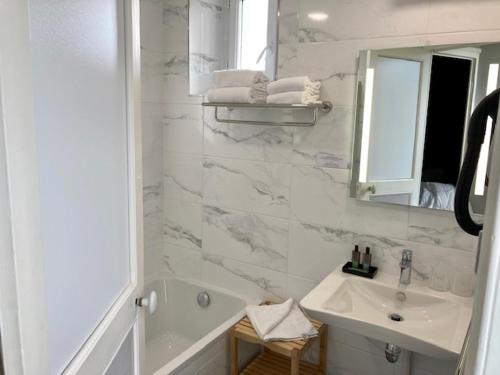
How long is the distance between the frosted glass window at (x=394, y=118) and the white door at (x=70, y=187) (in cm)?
116

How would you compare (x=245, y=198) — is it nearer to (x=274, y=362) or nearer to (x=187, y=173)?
(x=187, y=173)

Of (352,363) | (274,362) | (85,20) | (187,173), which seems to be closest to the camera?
(85,20)

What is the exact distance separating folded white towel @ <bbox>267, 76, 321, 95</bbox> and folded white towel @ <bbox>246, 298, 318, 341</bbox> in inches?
43.9

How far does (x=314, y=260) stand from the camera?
2217 mm

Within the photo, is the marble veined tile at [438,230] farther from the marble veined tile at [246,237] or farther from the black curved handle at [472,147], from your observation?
the black curved handle at [472,147]

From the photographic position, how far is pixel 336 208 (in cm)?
211

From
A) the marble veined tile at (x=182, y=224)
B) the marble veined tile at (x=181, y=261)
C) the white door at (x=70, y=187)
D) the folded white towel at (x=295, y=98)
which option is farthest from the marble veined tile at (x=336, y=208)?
the white door at (x=70, y=187)

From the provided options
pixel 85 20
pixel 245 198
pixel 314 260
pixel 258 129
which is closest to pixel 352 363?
pixel 314 260

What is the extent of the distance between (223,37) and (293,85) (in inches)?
32.5

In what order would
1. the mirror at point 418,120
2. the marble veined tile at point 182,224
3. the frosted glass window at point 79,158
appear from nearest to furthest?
the frosted glass window at point 79,158, the mirror at point 418,120, the marble veined tile at point 182,224

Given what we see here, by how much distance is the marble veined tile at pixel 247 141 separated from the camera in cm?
223

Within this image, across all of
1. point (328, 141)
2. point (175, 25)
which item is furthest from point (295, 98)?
point (175, 25)

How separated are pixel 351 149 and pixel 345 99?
243 mm

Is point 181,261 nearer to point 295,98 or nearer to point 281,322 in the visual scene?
point 281,322
